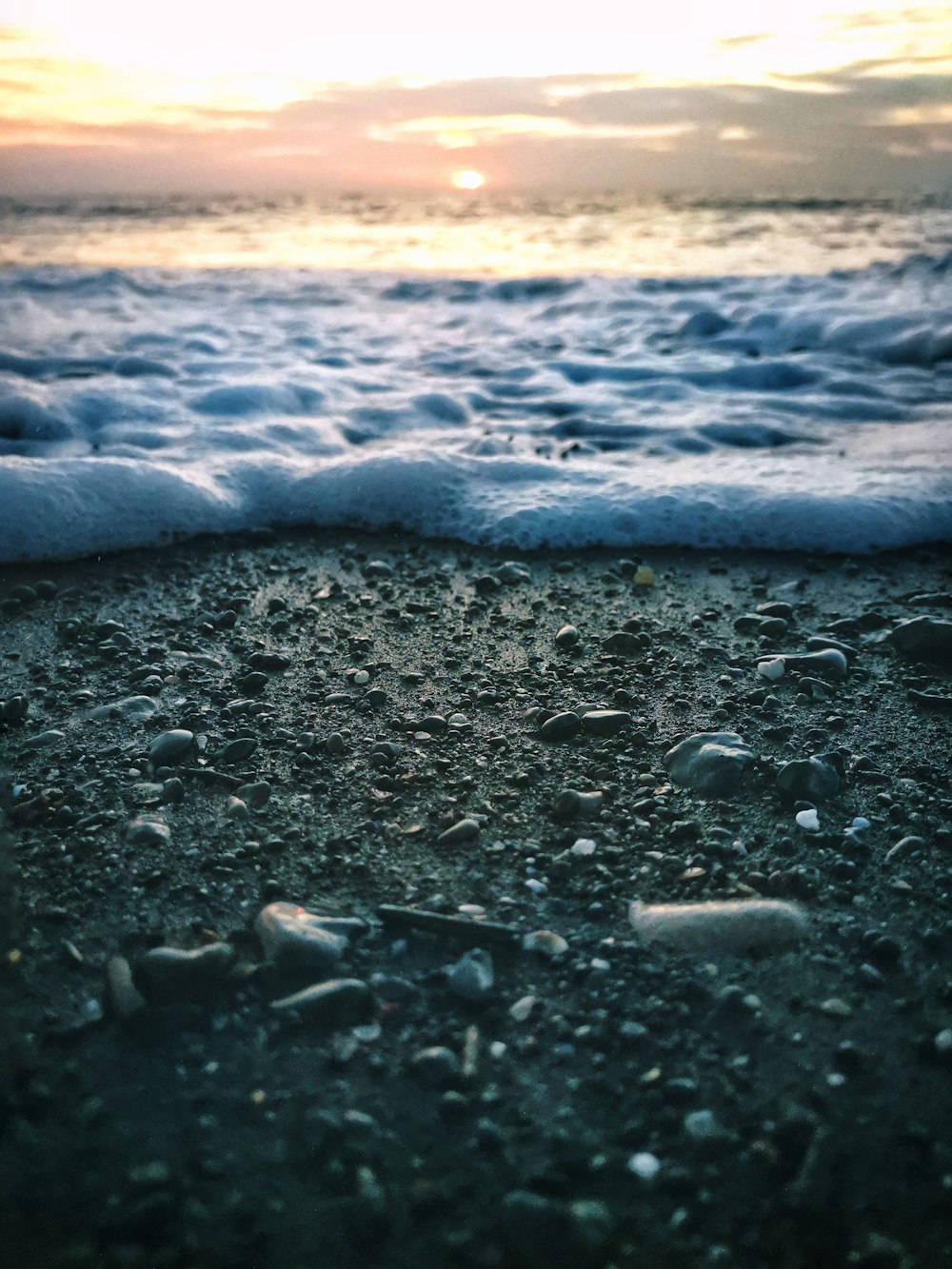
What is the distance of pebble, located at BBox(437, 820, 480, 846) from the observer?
214 cm

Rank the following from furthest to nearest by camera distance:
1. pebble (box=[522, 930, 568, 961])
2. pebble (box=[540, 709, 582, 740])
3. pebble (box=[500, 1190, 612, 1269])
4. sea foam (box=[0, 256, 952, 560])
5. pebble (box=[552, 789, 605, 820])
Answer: sea foam (box=[0, 256, 952, 560])
pebble (box=[540, 709, 582, 740])
pebble (box=[552, 789, 605, 820])
pebble (box=[522, 930, 568, 961])
pebble (box=[500, 1190, 612, 1269])

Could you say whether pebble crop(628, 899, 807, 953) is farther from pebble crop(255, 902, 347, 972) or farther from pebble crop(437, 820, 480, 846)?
pebble crop(255, 902, 347, 972)

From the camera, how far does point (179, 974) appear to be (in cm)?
171

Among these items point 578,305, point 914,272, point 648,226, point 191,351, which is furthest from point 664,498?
point 648,226

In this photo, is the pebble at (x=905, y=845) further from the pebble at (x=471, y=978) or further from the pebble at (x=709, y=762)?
the pebble at (x=471, y=978)

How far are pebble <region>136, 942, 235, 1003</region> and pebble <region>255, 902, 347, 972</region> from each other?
10 cm

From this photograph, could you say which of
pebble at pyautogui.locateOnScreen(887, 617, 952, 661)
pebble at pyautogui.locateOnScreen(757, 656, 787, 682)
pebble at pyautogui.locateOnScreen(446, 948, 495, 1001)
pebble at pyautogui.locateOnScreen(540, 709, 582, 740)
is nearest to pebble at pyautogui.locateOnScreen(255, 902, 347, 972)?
pebble at pyautogui.locateOnScreen(446, 948, 495, 1001)

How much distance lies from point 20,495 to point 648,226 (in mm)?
17887

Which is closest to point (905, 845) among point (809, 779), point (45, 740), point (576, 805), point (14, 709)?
point (809, 779)

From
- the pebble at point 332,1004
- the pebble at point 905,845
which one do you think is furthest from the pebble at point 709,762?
the pebble at point 332,1004

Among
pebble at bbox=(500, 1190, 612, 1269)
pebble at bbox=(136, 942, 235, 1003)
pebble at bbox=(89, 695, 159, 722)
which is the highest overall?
pebble at bbox=(89, 695, 159, 722)

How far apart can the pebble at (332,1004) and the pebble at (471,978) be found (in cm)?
16

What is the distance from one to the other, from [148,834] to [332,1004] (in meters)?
0.71

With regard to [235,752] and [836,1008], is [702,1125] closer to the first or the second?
[836,1008]
